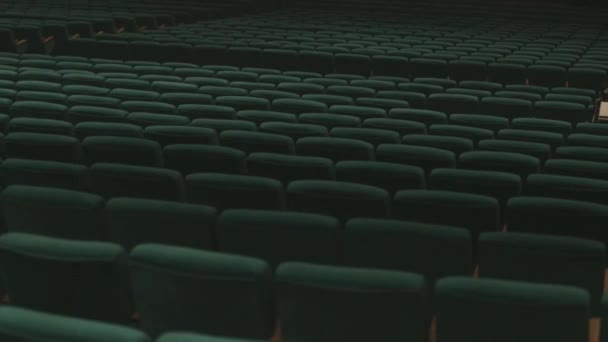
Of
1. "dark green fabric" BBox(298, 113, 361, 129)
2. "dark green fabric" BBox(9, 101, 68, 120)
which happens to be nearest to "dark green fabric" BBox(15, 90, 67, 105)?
"dark green fabric" BBox(9, 101, 68, 120)

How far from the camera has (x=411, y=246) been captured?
1.28 m

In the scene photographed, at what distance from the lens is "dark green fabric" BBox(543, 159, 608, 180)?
72.7 inches

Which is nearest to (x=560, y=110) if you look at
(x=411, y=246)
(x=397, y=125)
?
(x=397, y=125)

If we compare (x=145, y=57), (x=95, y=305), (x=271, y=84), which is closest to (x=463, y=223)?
(x=95, y=305)

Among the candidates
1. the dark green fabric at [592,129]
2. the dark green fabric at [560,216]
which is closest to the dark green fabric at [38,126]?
the dark green fabric at [560,216]

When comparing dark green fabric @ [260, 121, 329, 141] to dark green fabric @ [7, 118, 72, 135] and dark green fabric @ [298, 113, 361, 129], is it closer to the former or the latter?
dark green fabric @ [298, 113, 361, 129]

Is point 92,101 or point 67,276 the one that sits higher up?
point 67,276

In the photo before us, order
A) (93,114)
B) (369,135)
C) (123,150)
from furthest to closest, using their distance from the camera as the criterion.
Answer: (93,114), (369,135), (123,150)

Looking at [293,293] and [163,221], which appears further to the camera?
[163,221]

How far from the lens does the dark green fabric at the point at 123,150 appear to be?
1.95 meters

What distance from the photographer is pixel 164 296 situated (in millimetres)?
1120

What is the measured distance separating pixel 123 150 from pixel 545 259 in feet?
4.00

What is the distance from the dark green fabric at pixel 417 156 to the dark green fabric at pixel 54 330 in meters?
1.28

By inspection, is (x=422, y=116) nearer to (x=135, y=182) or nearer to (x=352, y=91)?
(x=352, y=91)
